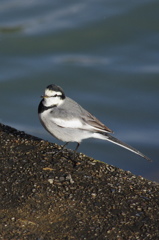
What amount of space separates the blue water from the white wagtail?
230 cm

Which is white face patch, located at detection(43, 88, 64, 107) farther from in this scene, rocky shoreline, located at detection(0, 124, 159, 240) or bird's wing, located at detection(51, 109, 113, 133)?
rocky shoreline, located at detection(0, 124, 159, 240)

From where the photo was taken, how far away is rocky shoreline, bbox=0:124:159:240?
4.87 m

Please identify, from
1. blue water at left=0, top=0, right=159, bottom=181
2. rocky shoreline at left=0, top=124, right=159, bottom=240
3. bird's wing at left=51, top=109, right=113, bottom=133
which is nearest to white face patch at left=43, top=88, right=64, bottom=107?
bird's wing at left=51, top=109, right=113, bottom=133

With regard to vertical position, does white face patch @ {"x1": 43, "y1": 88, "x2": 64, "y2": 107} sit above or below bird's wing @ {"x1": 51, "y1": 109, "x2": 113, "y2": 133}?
above

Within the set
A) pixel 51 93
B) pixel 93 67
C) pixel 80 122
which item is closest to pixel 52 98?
pixel 51 93

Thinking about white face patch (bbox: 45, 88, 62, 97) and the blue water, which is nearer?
white face patch (bbox: 45, 88, 62, 97)

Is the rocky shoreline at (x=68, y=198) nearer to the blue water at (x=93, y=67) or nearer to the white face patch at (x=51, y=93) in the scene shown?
the white face patch at (x=51, y=93)

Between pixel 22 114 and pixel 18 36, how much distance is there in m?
2.51

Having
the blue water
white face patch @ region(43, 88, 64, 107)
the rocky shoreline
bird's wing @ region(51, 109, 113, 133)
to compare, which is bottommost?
the rocky shoreline

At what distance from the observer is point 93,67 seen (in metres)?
11.1

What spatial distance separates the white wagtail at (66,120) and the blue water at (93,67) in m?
2.30

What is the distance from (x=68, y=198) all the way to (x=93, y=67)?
6.01 meters

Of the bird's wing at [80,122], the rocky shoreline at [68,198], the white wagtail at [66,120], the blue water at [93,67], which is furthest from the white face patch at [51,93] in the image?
the blue water at [93,67]

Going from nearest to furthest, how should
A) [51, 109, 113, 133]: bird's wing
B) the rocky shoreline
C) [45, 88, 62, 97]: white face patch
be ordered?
1. the rocky shoreline
2. [51, 109, 113, 133]: bird's wing
3. [45, 88, 62, 97]: white face patch
